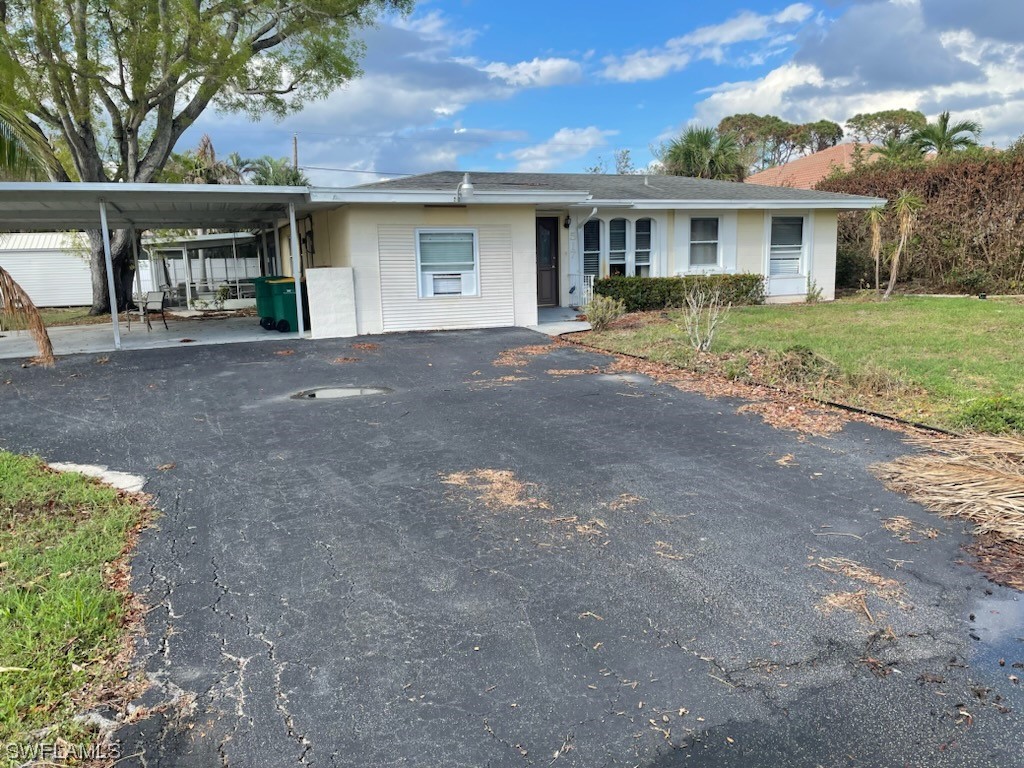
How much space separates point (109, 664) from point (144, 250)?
27.1 m

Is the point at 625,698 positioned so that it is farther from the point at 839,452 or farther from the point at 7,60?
the point at 7,60

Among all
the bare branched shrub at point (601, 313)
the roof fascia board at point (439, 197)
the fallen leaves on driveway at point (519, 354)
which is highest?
the roof fascia board at point (439, 197)

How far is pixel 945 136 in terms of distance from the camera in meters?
26.2

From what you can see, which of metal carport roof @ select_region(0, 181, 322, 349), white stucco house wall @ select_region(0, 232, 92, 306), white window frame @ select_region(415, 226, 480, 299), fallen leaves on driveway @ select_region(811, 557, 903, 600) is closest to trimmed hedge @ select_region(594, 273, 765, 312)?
white window frame @ select_region(415, 226, 480, 299)

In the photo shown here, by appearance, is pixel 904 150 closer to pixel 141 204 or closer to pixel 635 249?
pixel 635 249

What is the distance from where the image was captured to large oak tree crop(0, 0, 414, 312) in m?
16.2

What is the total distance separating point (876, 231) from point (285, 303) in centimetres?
1468

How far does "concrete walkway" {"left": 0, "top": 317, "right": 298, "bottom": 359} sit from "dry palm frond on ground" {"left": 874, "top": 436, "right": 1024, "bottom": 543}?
36.5ft

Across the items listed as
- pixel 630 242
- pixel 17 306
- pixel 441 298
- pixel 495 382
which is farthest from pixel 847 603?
pixel 630 242

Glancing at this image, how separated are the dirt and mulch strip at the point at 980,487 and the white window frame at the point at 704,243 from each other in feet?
41.5

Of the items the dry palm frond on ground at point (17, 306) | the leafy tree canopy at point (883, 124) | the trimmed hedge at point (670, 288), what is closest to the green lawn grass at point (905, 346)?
the trimmed hedge at point (670, 288)

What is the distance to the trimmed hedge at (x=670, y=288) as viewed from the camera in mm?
15828

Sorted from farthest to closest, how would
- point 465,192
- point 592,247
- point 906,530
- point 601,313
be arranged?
point 592,247
point 601,313
point 465,192
point 906,530

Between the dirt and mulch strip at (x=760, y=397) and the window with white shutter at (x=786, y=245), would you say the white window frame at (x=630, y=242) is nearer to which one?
the window with white shutter at (x=786, y=245)
